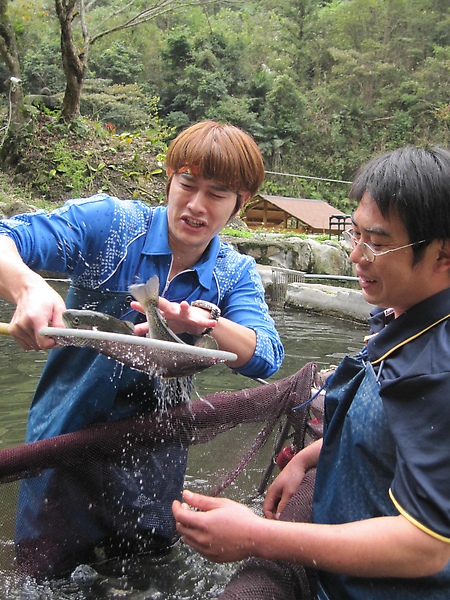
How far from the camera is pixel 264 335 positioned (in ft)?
6.97

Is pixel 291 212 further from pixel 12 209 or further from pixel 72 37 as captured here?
pixel 12 209

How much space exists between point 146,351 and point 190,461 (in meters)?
1.06

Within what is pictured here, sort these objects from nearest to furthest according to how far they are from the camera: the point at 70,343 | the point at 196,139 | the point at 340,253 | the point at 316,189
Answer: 1. the point at 70,343
2. the point at 196,139
3. the point at 340,253
4. the point at 316,189

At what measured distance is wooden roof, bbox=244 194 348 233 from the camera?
75.9 feet

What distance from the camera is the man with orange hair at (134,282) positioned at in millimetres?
2010

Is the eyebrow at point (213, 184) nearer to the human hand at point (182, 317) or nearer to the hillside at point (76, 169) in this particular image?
the human hand at point (182, 317)

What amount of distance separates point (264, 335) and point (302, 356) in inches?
222

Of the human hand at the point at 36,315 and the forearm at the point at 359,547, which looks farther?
the human hand at the point at 36,315

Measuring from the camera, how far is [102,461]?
2.02 m

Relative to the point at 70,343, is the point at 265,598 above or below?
below

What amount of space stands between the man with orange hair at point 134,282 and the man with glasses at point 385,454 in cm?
58

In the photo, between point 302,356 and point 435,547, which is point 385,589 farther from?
point 302,356

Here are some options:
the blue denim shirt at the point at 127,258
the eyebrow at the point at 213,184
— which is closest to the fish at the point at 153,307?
the blue denim shirt at the point at 127,258

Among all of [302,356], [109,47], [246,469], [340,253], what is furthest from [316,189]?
[246,469]
